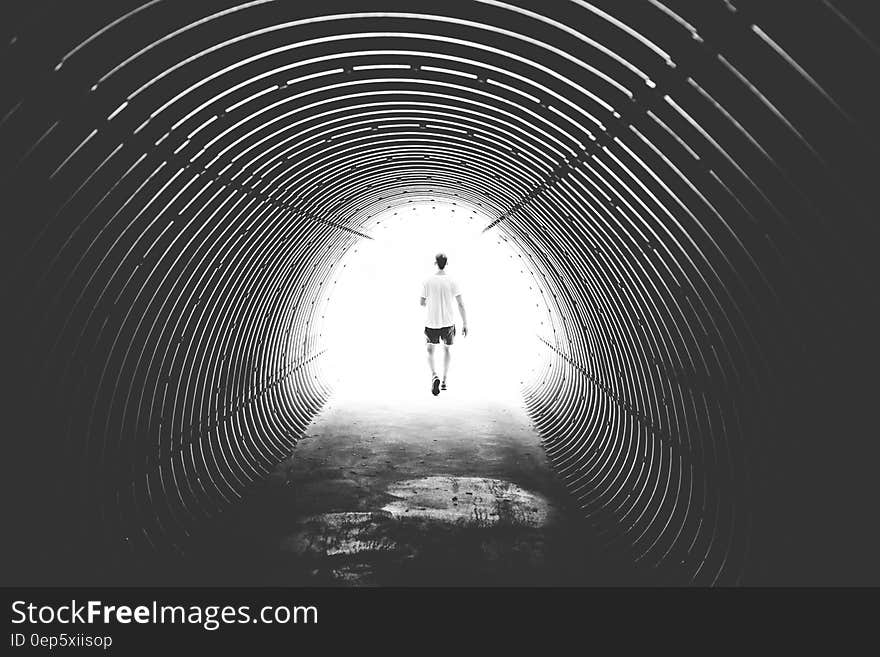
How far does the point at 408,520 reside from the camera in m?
7.47

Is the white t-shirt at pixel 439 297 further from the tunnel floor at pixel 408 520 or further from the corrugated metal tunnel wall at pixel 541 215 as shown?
the corrugated metal tunnel wall at pixel 541 215

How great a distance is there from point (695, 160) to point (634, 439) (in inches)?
134

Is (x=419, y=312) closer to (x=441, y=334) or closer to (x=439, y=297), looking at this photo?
(x=441, y=334)

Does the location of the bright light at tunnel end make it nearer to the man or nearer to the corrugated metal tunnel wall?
the man

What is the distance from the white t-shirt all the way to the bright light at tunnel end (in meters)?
2.42

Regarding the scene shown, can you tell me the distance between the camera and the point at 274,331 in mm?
11383

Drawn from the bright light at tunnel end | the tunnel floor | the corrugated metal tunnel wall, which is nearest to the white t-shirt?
the tunnel floor

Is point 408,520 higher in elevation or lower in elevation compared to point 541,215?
lower

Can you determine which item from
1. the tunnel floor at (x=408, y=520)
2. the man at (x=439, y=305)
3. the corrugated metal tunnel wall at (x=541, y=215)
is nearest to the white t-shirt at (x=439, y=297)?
the man at (x=439, y=305)

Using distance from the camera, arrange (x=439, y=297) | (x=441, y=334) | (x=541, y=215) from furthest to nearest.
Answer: (x=441, y=334) → (x=439, y=297) → (x=541, y=215)

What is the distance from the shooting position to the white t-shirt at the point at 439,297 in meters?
12.1

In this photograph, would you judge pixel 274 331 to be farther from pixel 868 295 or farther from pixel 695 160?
pixel 868 295

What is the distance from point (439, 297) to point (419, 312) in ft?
48.8

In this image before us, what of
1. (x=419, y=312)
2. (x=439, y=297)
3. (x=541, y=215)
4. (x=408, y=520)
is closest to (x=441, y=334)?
(x=439, y=297)
